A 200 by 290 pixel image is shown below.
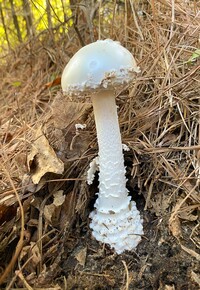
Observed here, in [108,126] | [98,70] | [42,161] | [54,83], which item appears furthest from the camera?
[54,83]

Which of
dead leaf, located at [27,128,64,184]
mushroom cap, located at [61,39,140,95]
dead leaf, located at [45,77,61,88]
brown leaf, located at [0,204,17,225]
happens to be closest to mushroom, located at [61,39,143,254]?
mushroom cap, located at [61,39,140,95]

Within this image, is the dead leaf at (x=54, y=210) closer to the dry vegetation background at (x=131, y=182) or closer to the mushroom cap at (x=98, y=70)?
the dry vegetation background at (x=131, y=182)

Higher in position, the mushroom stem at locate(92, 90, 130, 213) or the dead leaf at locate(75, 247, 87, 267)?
the mushroom stem at locate(92, 90, 130, 213)

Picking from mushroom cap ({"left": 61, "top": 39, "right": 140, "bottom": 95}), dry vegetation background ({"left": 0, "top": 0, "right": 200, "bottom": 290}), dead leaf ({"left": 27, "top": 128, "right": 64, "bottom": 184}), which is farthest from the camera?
dead leaf ({"left": 27, "top": 128, "right": 64, "bottom": 184})

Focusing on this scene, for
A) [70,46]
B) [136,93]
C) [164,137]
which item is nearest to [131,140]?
[164,137]

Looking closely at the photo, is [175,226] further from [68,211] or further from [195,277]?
[68,211]

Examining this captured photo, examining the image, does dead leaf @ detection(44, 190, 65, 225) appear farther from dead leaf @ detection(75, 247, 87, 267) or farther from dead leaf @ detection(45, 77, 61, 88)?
dead leaf @ detection(45, 77, 61, 88)

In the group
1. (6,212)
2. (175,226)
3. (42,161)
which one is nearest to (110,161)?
(42,161)
